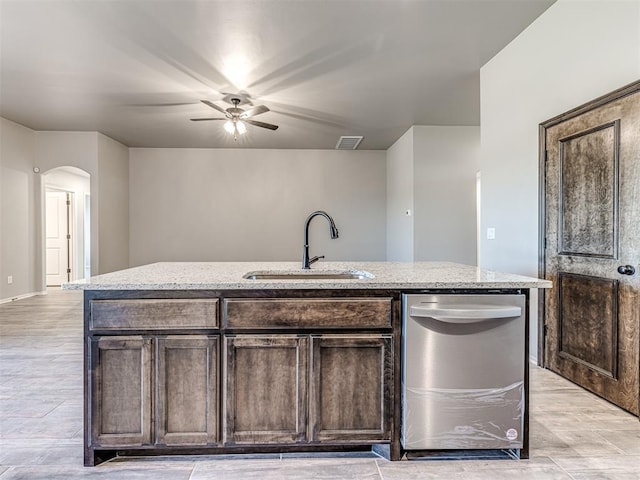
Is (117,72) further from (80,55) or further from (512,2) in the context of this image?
(512,2)

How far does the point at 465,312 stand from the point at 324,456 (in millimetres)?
983

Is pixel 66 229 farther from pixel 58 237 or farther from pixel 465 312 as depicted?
pixel 465 312

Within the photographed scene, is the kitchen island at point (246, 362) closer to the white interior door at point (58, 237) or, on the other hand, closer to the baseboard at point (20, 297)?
the baseboard at point (20, 297)

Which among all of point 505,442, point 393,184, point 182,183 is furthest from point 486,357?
point 182,183

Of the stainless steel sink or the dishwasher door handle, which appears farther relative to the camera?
the stainless steel sink

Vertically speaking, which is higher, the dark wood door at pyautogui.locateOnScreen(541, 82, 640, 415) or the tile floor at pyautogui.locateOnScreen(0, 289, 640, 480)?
the dark wood door at pyautogui.locateOnScreen(541, 82, 640, 415)

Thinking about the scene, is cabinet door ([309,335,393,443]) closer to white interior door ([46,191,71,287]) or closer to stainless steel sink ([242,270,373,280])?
stainless steel sink ([242,270,373,280])

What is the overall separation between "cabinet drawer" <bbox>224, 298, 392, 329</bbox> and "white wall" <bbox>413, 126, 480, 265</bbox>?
14.5 ft

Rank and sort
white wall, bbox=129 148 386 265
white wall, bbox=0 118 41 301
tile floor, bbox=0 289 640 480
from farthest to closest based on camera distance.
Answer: white wall, bbox=129 148 386 265
white wall, bbox=0 118 41 301
tile floor, bbox=0 289 640 480

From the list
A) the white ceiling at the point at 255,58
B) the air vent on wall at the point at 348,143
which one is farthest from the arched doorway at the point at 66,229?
the air vent on wall at the point at 348,143

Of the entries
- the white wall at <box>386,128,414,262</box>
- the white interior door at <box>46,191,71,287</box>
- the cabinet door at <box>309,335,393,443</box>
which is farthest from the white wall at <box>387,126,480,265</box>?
the white interior door at <box>46,191,71,287</box>

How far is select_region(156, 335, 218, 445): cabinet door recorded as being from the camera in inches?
67.7

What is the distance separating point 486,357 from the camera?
1.74 metres

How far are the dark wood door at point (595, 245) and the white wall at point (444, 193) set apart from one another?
117 inches
